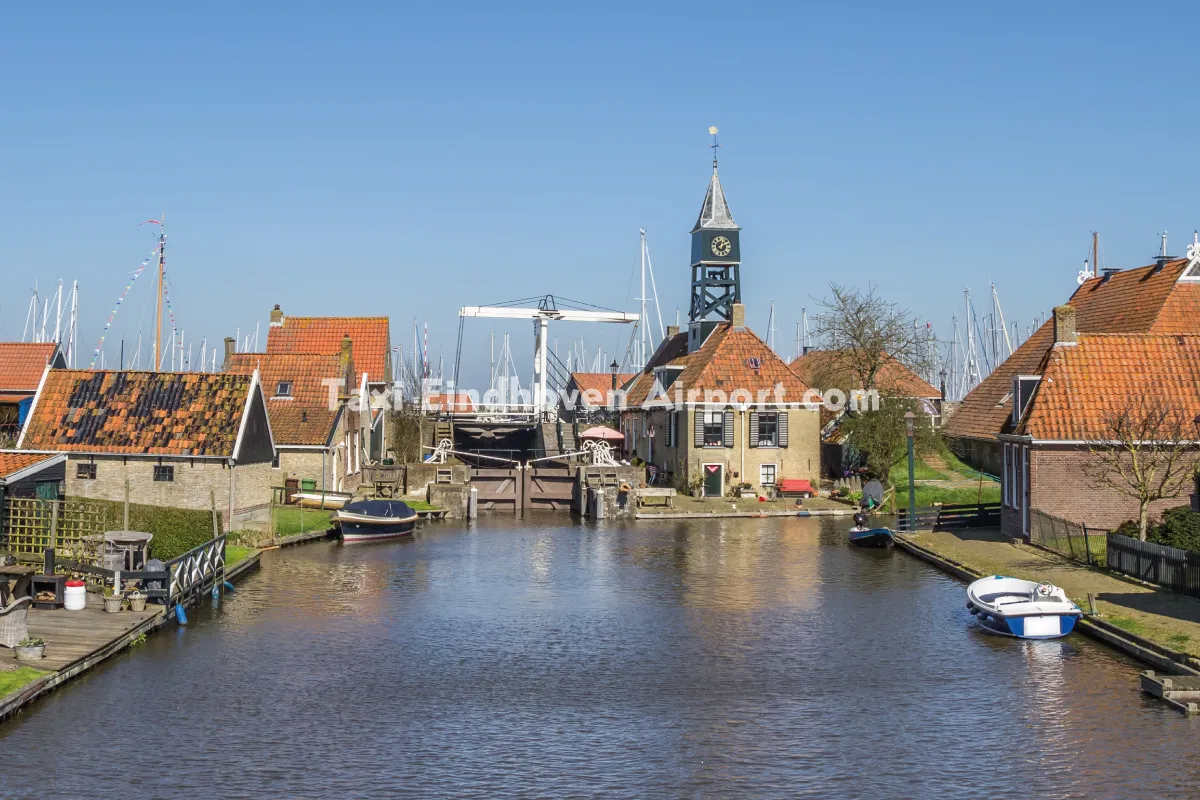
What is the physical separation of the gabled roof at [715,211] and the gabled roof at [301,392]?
23991 millimetres

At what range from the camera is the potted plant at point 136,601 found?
28469mm

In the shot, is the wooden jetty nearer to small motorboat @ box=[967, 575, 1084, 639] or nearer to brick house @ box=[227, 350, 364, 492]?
small motorboat @ box=[967, 575, 1084, 639]

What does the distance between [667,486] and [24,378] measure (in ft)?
108

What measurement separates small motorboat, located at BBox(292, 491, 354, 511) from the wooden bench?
534 inches

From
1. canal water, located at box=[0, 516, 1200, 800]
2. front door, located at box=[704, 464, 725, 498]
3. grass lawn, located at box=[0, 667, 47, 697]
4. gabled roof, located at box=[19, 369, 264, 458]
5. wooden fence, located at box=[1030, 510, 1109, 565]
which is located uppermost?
gabled roof, located at box=[19, 369, 264, 458]

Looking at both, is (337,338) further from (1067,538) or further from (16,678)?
(16,678)

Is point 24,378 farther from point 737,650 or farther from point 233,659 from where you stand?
point 737,650

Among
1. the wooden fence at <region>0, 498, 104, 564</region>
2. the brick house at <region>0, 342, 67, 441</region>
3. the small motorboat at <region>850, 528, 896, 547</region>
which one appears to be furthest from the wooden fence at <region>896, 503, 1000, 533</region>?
the brick house at <region>0, 342, 67, 441</region>

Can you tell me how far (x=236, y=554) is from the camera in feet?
129

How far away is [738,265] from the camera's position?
233 feet

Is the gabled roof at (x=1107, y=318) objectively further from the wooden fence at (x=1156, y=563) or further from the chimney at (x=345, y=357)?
the chimney at (x=345, y=357)

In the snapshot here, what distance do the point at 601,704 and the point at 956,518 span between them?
28.3 metres

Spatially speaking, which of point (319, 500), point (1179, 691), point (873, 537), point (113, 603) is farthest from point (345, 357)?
point (1179, 691)

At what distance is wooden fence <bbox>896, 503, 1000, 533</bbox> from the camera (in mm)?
47094
